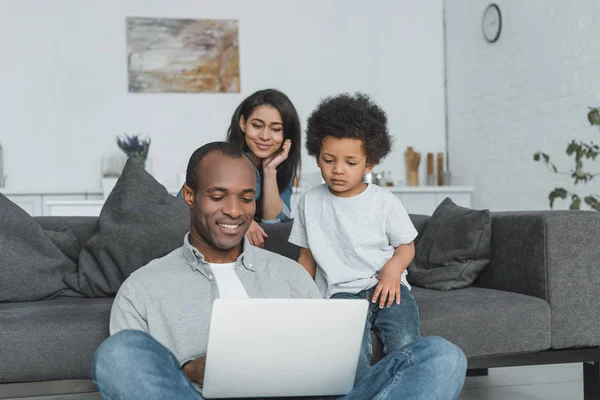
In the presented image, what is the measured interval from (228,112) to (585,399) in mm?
3865

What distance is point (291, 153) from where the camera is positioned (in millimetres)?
2881

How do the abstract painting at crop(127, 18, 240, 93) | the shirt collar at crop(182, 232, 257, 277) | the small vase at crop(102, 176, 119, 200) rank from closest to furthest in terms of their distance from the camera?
the shirt collar at crop(182, 232, 257, 277)
the small vase at crop(102, 176, 119, 200)
the abstract painting at crop(127, 18, 240, 93)

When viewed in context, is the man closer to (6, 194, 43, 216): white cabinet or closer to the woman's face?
the woman's face

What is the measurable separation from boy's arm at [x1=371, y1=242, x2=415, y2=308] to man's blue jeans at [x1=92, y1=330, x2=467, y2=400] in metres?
0.53

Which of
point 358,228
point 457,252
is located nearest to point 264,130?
point 358,228

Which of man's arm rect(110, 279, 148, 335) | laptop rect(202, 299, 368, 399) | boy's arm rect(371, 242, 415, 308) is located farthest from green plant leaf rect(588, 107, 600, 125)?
man's arm rect(110, 279, 148, 335)

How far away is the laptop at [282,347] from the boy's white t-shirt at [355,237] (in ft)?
2.10

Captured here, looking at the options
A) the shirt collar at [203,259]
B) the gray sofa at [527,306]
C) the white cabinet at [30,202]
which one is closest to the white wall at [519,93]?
the gray sofa at [527,306]

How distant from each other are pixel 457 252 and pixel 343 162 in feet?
2.64

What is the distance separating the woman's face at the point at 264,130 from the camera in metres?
2.78

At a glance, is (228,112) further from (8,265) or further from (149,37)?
(8,265)

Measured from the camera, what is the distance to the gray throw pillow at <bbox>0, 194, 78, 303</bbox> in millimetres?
2516

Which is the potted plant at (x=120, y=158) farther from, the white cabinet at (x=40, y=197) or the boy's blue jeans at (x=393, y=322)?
the boy's blue jeans at (x=393, y=322)

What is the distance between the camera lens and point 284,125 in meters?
2.82
